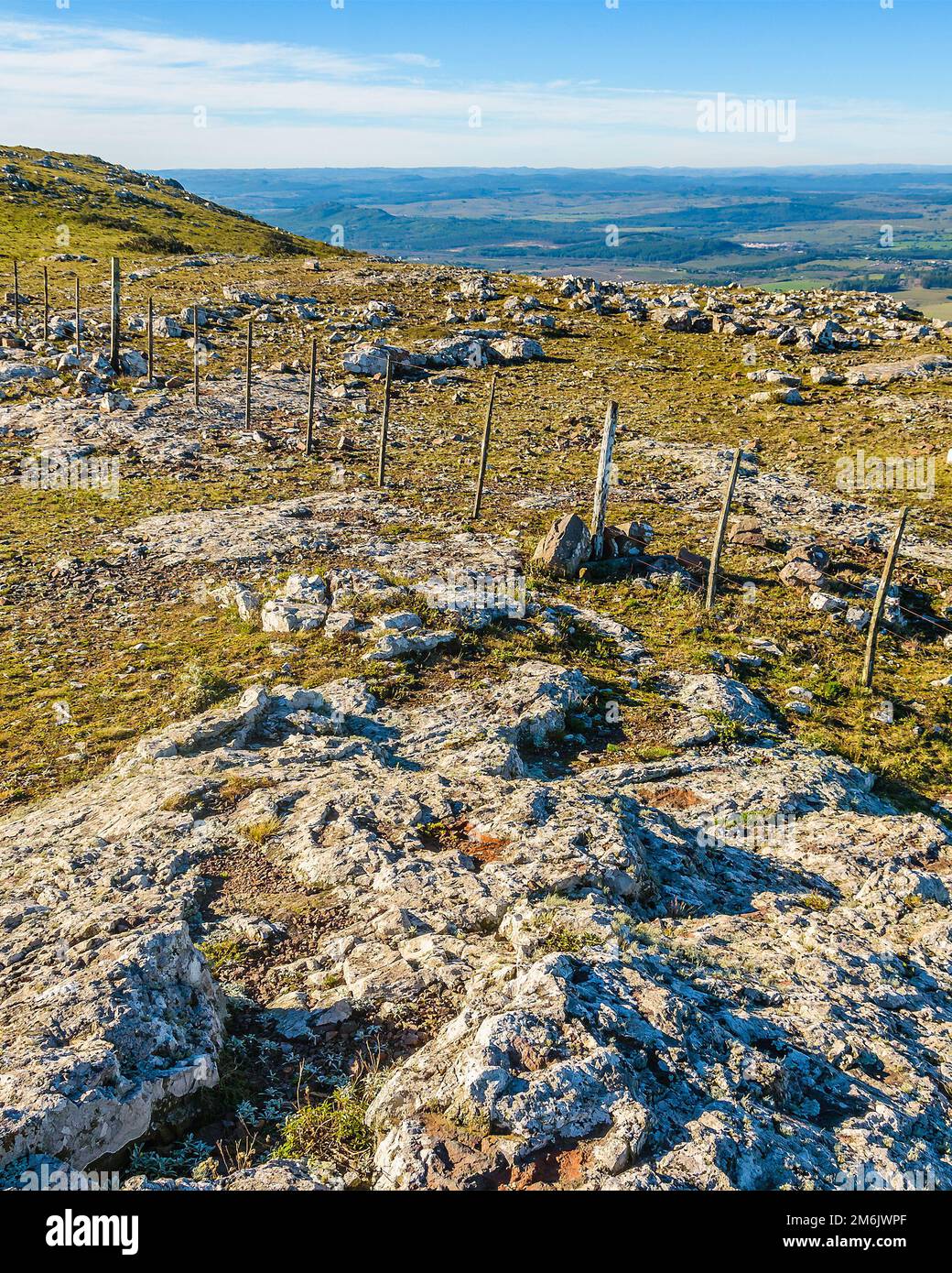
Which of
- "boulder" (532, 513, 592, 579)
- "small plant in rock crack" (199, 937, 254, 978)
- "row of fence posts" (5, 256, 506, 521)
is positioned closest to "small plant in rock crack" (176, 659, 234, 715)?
"small plant in rock crack" (199, 937, 254, 978)

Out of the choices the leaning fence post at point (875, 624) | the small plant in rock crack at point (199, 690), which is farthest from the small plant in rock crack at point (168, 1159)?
the leaning fence post at point (875, 624)

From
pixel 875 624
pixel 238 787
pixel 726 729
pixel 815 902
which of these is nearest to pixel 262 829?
pixel 238 787

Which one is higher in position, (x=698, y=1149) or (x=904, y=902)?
(x=698, y=1149)

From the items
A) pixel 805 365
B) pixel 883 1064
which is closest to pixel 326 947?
pixel 883 1064

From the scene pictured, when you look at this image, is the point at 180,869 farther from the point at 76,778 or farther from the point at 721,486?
the point at 721,486

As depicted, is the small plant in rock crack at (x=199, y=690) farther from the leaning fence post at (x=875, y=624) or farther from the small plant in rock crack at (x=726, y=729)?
the leaning fence post at (x=875, y=624)

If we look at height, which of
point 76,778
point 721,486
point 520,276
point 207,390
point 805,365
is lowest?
point 76,778

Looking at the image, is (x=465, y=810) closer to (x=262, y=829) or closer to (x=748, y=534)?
(x=262, y=829)

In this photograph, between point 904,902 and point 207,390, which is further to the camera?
point 207,390
